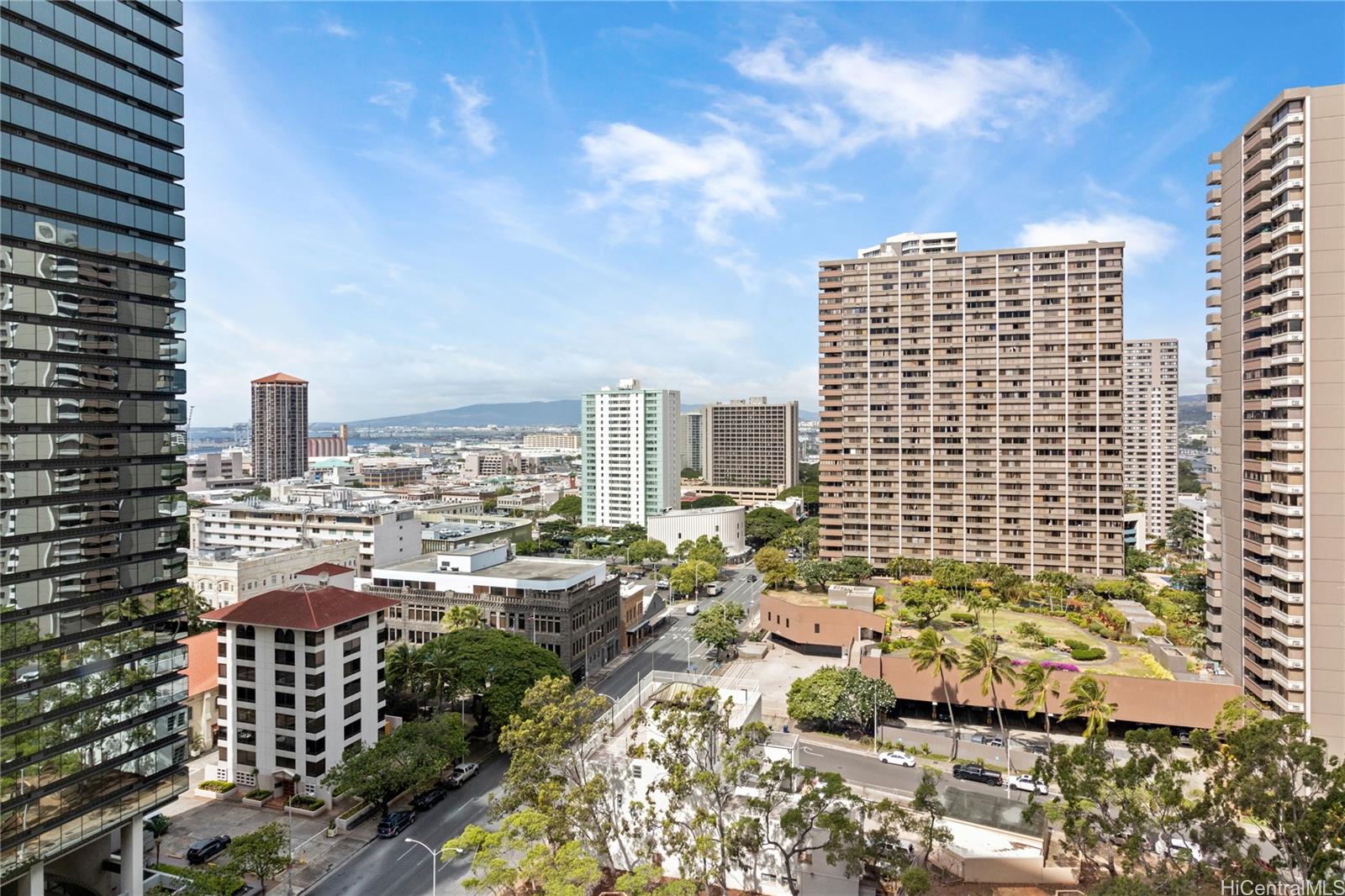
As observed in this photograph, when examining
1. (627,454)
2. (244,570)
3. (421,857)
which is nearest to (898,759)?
(421,857)

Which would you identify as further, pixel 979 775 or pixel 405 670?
pixel 405 670

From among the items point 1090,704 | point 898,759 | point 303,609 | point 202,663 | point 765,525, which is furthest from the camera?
point 765,525

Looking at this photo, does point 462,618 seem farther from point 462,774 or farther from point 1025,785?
point 1025,785

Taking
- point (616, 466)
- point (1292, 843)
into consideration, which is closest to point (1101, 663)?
point (1292, 843)

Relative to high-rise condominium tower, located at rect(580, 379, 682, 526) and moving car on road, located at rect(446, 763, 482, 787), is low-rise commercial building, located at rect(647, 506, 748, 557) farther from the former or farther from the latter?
moving car on road, located at rect(446, 763, 482, 787)

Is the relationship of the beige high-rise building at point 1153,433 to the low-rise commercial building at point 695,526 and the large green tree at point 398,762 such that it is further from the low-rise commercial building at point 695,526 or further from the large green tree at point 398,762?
the large green tree at point 398,762

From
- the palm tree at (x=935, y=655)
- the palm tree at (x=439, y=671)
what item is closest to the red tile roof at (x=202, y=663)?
the palm tree at (x=439, y=671)

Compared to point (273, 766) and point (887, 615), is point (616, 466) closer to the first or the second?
point (887, 615)

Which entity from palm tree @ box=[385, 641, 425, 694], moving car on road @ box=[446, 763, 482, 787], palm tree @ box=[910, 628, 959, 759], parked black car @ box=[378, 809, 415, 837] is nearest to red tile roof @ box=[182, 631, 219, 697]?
palm tree @ box=[385, 641, 425, 694]
